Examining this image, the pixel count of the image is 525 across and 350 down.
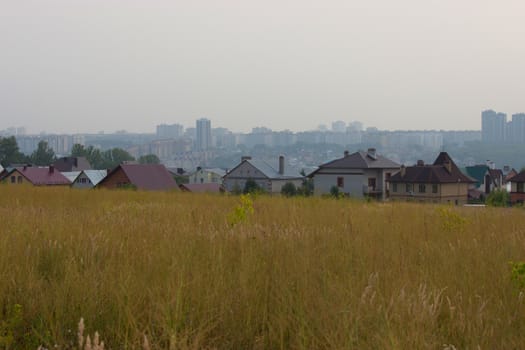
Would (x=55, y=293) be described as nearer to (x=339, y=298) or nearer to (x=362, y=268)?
(x=339, y=298)

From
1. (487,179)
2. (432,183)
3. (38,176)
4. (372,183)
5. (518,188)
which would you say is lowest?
(487,179)

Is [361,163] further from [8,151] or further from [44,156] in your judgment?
[44,156]

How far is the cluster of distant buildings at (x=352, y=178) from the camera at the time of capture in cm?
4950

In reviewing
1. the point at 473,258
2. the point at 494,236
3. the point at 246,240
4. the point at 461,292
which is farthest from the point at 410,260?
the point at 494,236

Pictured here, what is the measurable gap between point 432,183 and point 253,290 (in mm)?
57862

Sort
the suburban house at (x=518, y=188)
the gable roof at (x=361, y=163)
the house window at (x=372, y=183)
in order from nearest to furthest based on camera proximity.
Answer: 1. the suburban house at (x=518, y=188)
2. the gable roof at (x=361, y=163)
3. the house window at (x=372, y=183)

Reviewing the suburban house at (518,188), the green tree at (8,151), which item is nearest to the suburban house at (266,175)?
the suburban house at (518,188)

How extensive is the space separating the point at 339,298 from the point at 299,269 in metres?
0.84

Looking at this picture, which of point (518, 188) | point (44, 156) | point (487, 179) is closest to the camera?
point (518, 188)

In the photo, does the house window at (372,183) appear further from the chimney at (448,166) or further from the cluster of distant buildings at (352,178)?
the chimney at (448,166)

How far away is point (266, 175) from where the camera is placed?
88.1 m

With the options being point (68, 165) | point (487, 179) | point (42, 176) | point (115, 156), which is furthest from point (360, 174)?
point (115, 156)

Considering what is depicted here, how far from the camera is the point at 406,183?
62062 mm

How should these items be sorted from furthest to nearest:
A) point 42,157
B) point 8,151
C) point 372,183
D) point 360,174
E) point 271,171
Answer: point 42,157
point 8,151
point 271,171
point 372,183
point 360,174
